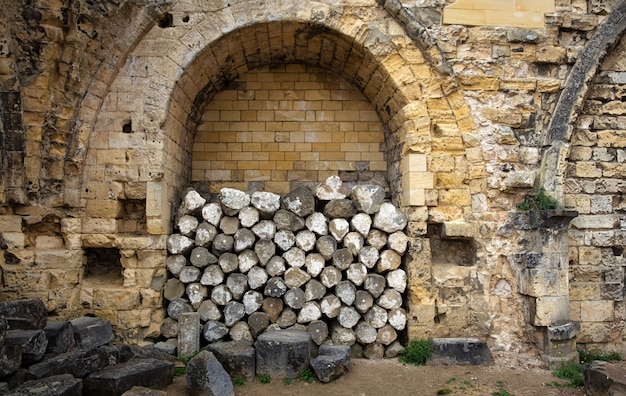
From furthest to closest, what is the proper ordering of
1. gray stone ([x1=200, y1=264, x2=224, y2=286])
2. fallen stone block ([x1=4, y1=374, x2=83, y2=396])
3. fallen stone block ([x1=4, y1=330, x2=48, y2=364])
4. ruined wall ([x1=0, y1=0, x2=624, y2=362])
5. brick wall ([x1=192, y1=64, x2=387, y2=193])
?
brick wall ([x1=192, y1=64, x2=387, y2=193]), gray stone ([x1=200, y1=264, x2=224, y2=286]), ruined wall ([x1=0, y1=0, x2=624, y2=362]), fallen stone block ([x1=4, y1=330, x2=48, y2=364]), fallen stone block ([x1=4, y1=374, x2=83, y2=396])

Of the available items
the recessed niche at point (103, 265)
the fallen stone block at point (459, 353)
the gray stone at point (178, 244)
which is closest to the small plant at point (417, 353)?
the fallen stone block at point (459, 353)

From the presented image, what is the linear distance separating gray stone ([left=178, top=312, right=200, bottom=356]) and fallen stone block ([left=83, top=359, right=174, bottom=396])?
0.58 metres

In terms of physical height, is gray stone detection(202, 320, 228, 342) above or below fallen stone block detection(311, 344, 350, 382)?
above

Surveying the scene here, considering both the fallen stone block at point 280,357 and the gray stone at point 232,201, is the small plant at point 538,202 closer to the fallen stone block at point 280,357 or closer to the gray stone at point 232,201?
the fallen stone block at point 280,357

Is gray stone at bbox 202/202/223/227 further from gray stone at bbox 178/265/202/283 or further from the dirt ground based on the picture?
the dirt ground

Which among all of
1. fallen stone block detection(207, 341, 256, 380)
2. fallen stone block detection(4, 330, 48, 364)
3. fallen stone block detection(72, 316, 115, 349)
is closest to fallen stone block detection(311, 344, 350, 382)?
fallen stone block detection(207, 341, 256, 380)

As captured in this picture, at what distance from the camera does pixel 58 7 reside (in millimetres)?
5168

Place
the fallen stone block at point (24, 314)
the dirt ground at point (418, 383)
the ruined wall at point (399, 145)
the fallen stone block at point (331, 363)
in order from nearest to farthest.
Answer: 1. the fallen stone block at point (24, 314)
2. the dirt ground at point (418, 383)
3. the fallen stone block at point (331, 363)
4. the ruined wall at point (399, 145)

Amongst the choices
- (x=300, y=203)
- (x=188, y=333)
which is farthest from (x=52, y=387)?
(x=300, y=203)

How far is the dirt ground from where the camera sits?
4773 millimetres

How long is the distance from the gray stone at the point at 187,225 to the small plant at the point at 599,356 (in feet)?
16.6

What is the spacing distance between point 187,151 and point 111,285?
2.12 metres

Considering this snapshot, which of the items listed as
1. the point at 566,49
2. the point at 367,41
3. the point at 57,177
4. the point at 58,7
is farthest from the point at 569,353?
the point at 58,7

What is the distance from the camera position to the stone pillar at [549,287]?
550 cm
